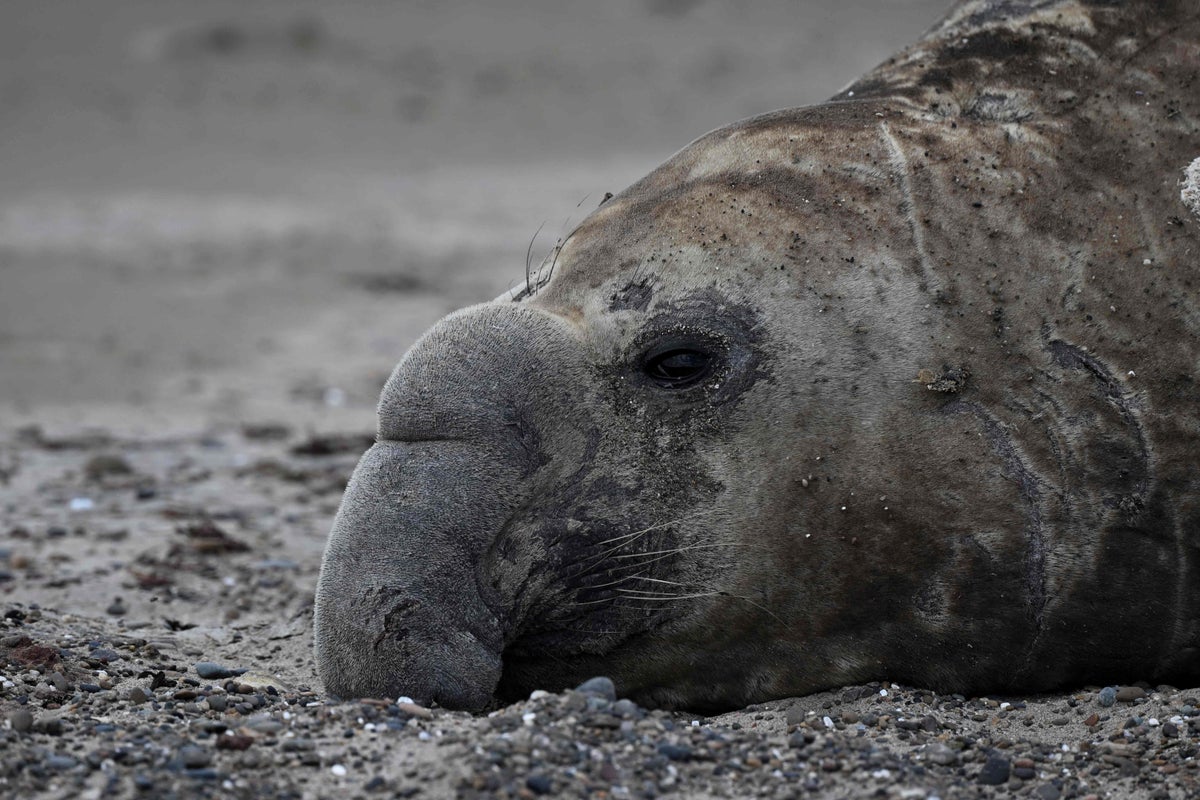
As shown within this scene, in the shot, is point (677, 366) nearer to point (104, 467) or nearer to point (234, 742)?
point (234, 742)

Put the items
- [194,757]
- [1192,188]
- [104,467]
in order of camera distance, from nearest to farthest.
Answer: [194,757] → [1192,188] → [104,467]

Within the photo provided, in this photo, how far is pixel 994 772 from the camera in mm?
3375

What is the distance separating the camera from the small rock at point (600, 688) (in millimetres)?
3510

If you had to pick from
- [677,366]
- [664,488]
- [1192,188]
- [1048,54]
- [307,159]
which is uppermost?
[307,159]

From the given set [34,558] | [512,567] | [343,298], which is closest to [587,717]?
[512,567]

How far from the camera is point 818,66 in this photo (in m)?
18.5

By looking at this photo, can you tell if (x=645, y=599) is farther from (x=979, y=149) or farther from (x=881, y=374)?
(x=979, y=149)

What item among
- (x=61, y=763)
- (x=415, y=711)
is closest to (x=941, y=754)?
(x=415, y=711)

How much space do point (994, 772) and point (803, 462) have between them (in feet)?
2.71

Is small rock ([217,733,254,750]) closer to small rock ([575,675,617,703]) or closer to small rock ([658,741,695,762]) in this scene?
small rock ([575,675,617,703])

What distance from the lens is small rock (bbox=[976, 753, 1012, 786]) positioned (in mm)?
3357

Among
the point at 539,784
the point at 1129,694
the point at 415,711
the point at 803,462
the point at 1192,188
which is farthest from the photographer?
the point at 1192,188

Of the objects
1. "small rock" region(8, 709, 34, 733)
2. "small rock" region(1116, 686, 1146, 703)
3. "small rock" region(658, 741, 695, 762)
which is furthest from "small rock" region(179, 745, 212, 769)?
Result: "small rock" region(1116, 686, 1146, 703)

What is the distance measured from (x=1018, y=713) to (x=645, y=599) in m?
0.93
